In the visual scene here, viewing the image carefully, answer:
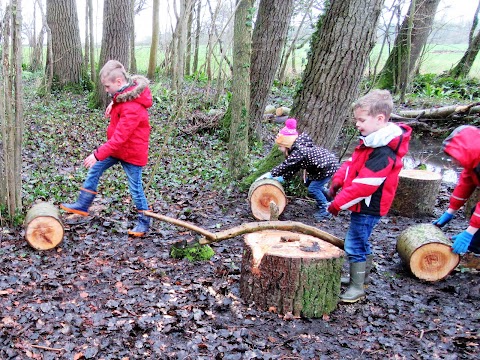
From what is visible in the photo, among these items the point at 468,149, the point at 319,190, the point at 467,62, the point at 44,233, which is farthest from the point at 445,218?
the point at 467,62

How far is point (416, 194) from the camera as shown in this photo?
576 centimetres

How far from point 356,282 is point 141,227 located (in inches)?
101

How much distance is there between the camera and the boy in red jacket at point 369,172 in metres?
3.34

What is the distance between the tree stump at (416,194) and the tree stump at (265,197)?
5.80 feet

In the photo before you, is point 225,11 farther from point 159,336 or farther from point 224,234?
point 159,336

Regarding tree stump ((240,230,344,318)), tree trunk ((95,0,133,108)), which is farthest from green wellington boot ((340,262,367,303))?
tree trunk ((95,0,133,108))

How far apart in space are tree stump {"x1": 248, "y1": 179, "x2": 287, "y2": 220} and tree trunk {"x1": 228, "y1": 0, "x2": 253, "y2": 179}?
1072 millimetres

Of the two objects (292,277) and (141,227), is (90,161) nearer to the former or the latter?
(141,227)

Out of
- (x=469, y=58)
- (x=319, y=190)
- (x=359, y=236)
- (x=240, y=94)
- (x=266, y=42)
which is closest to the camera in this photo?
(x=359, y=236)

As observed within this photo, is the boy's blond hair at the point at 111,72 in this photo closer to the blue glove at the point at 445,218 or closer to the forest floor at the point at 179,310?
the forest floor at the point at 179,310

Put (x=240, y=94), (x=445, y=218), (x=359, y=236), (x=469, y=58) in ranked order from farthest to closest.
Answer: (x=469, y=58) < (x=240, y=94) < (x=445, y=218) < (x=359, y=236)

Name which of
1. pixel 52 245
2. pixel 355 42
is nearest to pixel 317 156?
pixel 355 42

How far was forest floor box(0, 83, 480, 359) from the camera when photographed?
3029 millimetres

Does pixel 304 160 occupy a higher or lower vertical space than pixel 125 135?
lower
